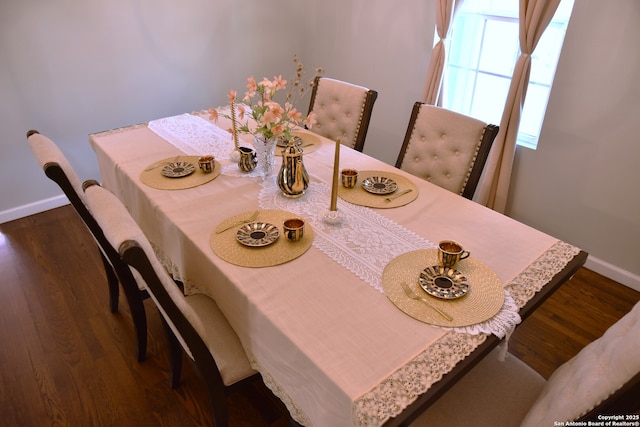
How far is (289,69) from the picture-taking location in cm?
370

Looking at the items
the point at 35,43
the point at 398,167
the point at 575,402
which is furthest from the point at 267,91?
the point at 35,43

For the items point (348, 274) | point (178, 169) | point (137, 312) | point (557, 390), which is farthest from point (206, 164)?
point (557, 390)

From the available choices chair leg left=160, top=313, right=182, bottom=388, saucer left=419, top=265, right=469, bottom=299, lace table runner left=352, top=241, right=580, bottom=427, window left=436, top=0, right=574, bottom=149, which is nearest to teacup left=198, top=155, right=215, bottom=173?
chair leg left=160, top=313, right=182, bottom=388

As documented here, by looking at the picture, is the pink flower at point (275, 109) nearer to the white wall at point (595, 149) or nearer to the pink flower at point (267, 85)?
the pink flower at point (267, 85)

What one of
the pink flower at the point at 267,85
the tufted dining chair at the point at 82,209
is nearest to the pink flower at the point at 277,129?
the pink flower at the point at 267,85

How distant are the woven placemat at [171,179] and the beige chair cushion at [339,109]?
29.8 inches

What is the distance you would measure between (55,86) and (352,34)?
6.89 feet

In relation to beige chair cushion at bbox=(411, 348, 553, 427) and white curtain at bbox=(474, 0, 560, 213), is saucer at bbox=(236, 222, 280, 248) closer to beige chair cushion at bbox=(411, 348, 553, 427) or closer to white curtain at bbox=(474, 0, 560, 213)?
beige chair cushion at bbox=(411, 348, 553, 427)

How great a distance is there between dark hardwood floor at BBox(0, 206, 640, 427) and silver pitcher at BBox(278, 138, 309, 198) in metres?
0.82

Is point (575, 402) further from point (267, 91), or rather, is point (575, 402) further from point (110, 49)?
point (110, 49)

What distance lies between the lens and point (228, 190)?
1.69 m

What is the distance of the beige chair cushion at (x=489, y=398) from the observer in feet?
3.68

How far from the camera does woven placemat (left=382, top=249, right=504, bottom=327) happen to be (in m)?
1.09

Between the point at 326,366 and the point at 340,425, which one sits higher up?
the point at 326,366
